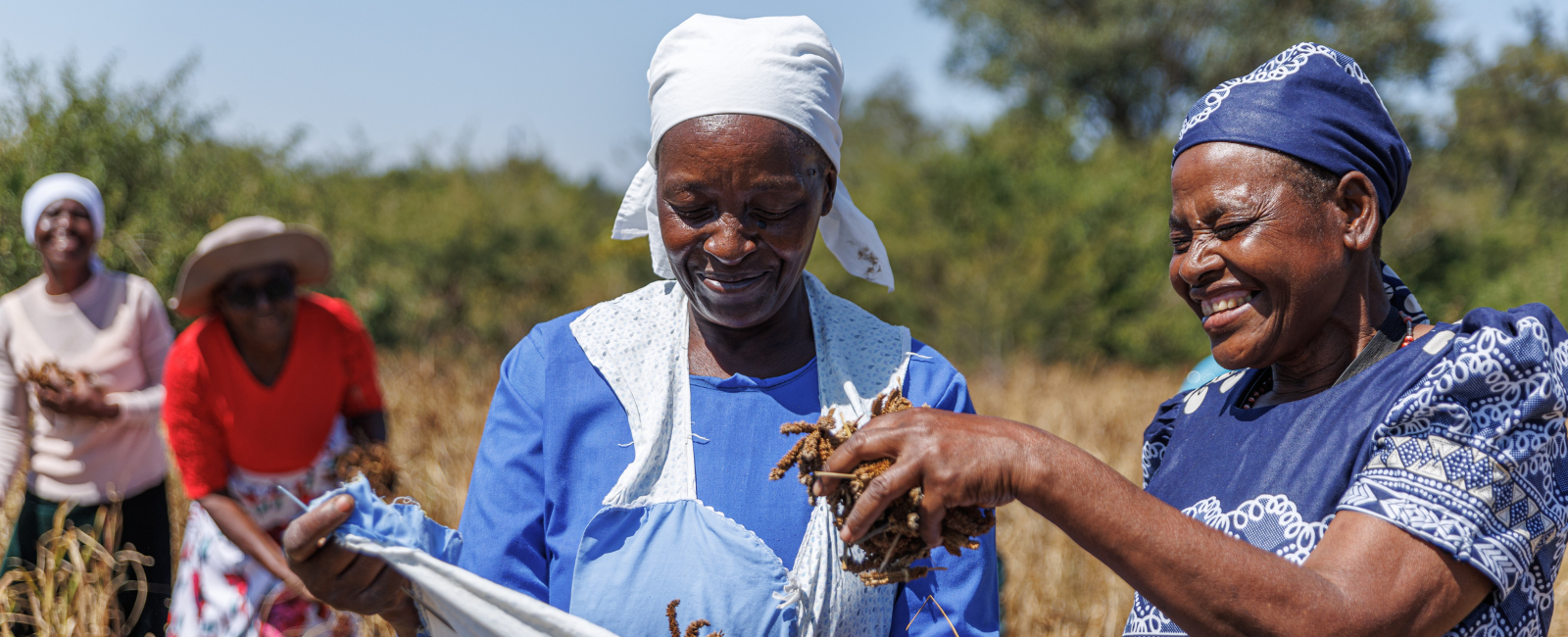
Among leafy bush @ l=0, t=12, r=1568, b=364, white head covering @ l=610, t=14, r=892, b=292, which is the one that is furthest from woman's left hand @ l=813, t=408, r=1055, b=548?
leafy bush @ l=0, t=12, r=1568, b=364

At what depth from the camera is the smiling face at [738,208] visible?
1874mm

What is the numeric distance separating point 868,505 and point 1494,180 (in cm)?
3233

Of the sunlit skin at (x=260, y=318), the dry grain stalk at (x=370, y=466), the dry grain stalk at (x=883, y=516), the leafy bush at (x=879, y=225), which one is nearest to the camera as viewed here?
the dry grain stalk at (x=883, y=516)

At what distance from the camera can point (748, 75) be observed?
6.24ft

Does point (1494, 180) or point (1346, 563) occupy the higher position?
point (1494, 180)

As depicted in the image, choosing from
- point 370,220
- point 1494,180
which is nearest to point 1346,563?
point 370,220

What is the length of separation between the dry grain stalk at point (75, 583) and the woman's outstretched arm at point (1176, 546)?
11.9 feet

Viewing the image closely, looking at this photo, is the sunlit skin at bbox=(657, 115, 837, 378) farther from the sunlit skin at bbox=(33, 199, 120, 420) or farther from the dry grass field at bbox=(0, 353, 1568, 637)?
the sunlit skin at bbox=(33, 199, 120, 420)

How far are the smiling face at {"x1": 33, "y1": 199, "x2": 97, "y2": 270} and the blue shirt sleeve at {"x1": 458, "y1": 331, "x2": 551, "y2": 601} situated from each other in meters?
3.51

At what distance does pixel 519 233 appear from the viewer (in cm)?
1553

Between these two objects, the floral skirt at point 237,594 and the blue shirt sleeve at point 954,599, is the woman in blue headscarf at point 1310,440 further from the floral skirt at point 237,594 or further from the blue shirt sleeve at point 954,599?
the floral skirt at point 237,594

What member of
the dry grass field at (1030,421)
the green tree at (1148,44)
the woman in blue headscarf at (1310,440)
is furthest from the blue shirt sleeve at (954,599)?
the green tree at (1148,44)

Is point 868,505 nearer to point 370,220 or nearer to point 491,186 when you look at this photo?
point 370,220

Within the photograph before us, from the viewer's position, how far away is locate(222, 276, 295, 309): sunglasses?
3.90 meters
